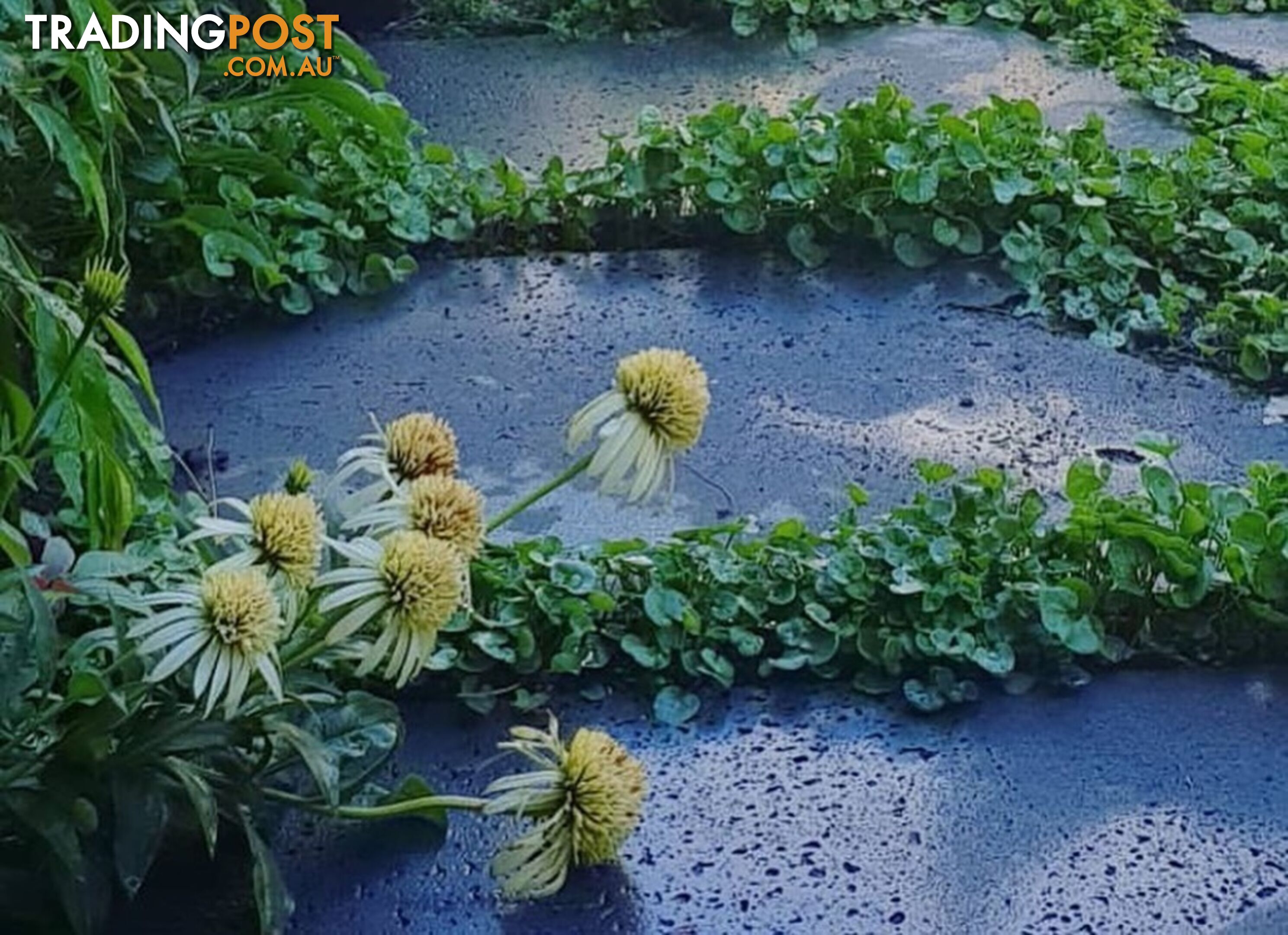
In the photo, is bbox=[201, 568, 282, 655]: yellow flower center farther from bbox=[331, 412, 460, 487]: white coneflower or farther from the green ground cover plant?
the green ground cover plant

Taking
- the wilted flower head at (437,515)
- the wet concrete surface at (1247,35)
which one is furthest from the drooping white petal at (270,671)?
the wet concrete surface at (1247,35)

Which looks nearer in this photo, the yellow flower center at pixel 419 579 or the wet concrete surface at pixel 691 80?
the yellow flower center at pixel 419 579

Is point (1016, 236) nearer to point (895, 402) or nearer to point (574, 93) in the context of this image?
point (895, 402)

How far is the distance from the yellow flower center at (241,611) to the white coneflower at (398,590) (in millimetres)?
62

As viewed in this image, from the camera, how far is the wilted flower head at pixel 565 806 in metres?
1.41

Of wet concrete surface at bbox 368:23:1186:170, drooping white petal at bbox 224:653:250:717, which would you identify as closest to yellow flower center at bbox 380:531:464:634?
drooping white petal at bbox 224:653:250:717

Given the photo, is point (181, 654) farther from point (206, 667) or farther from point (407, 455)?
point (407, 455)

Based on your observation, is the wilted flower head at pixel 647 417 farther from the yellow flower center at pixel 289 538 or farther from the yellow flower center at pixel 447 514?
the yellow flower center at pixel 289 538

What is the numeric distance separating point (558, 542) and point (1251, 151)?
1.17 meters

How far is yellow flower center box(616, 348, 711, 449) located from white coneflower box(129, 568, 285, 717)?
276 millimetres

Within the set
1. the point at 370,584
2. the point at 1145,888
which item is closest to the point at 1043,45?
the point at 1145,888

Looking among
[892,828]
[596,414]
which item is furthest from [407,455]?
[892,828]

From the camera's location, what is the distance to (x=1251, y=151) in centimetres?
254

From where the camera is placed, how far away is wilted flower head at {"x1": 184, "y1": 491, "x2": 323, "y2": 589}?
4.39ft
